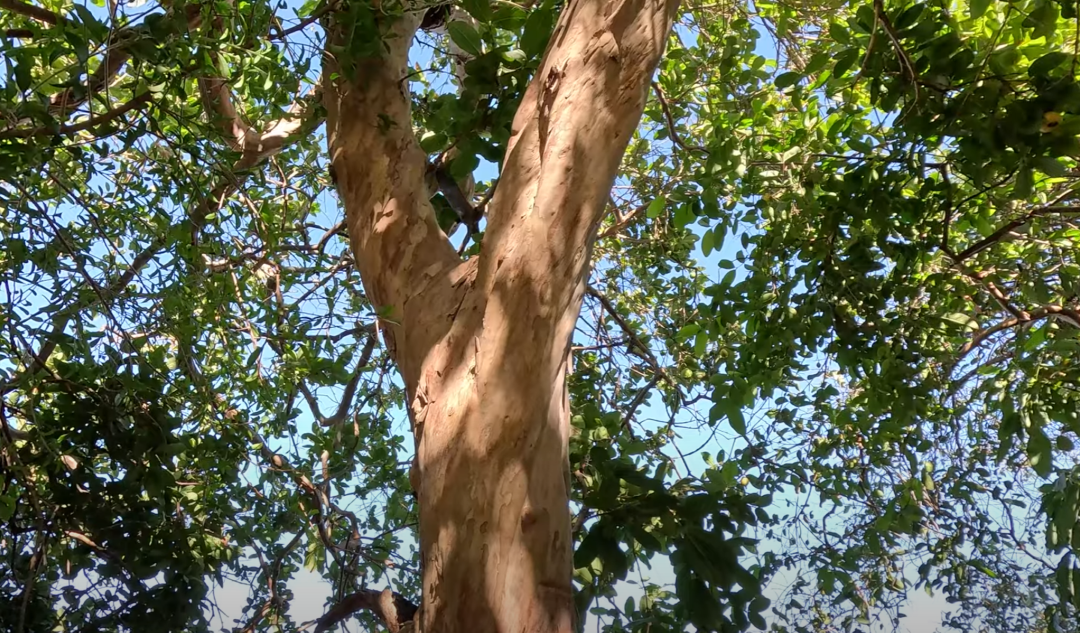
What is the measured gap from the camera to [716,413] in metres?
2.39

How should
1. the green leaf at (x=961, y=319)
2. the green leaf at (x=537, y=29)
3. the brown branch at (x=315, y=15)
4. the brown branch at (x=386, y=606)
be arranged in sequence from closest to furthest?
the brown branch at (x=386, y=606) < the green leaf at (x=537, y=29) < the brown branch at (x=315, y=15) < the green leaf at (x=961, y=319)

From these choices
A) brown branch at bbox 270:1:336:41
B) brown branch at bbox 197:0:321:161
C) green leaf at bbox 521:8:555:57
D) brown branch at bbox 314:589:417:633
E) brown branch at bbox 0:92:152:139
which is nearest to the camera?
brown branch at bbox 314:589:417:633

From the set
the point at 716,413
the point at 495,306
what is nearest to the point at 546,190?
the point at 495,306

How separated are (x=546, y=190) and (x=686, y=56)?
153cm

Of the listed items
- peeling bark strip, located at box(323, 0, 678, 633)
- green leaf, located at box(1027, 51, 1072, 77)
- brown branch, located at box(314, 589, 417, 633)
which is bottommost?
brown branch, located at box(314, 589, 417, 633)

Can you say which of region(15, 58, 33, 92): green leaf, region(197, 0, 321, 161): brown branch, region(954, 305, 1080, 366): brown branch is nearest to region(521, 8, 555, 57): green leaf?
region(197, 0, 321, 161): brown branch

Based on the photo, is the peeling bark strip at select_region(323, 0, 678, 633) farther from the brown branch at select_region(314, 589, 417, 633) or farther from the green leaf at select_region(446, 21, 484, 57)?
the green leaf at select_region(446, 21, 484, 57)

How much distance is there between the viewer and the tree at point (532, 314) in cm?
155

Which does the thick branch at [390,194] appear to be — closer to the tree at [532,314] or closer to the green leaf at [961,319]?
the tree at [532,314]

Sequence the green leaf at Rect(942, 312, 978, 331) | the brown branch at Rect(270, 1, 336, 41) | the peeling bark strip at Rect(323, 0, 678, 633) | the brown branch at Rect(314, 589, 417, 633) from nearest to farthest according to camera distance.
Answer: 1. the peeling bark strip at Rect(323, 0, 678, 633)
2. the brown branch at Rect(314, 589, 417, 633)
3. the brown branch at Rect(270, 1, 336, 41)
4. the green leaf at Rect(942, 312, 978, 331)

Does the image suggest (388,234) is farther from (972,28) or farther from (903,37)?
(972,28)

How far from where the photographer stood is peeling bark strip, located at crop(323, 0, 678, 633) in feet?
4.49

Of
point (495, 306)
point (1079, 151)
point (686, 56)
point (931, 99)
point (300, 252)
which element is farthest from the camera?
point (300, 252)

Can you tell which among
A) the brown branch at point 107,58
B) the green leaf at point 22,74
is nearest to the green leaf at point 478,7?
the brown branch at point 107,58
